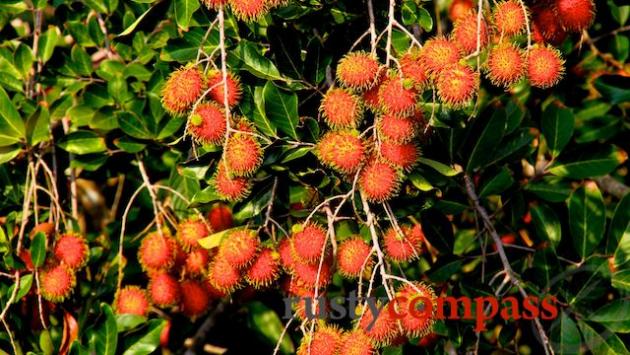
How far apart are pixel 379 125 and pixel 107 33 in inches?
38.5

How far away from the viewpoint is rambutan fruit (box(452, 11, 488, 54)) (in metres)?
1.40

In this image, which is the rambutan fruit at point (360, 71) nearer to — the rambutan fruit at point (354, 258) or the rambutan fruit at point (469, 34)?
the rambutan fruit at point (469, 34)

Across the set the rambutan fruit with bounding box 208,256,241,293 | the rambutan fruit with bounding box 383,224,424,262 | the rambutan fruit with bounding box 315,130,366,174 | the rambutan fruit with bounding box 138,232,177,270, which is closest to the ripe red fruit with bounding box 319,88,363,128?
the rambutan fruit with bounding box 315,130,366,174

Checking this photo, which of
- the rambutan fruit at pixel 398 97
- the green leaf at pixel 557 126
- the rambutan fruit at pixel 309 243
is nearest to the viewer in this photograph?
the rambutan fruit at pixel 398 97

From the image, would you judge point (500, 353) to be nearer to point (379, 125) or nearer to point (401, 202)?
point (401, 202)

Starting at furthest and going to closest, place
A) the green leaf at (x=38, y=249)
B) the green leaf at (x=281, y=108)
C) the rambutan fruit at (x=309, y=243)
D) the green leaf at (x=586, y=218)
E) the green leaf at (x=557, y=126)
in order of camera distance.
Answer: the green leaf at (x=557, y=126) < the green leaf at (x=586, y=218) < the green leaf at (x=38, y=249) < the green leaf at (x=281, y=108) < the rambutan fruit at (x=309, y=243)

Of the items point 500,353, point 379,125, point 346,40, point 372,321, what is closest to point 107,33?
point 346,40

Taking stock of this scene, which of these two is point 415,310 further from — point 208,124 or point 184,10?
point 184,10

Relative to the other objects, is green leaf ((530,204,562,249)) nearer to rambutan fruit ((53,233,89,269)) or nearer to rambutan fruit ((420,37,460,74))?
rambutan fruit ((420,37,460,74))

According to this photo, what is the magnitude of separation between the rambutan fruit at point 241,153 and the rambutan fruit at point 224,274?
0.62 ft

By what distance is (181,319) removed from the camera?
6.98 feet

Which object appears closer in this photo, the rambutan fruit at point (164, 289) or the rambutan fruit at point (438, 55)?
the rambutan fruit at point (438, 55)

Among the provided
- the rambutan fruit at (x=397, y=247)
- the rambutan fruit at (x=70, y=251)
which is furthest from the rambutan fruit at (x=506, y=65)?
the rambutan fruit at (x=70, y=251)

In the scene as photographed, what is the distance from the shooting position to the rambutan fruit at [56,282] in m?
1.74
